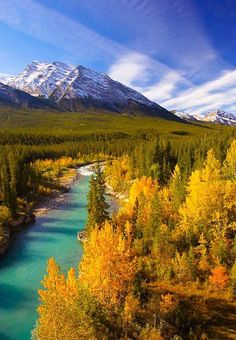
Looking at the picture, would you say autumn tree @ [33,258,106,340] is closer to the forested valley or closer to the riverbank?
the forested valley

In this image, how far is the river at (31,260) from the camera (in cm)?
4503

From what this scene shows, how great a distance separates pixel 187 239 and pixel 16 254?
3213 cm

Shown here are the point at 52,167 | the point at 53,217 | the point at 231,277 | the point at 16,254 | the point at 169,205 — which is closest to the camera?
the point at 231,277

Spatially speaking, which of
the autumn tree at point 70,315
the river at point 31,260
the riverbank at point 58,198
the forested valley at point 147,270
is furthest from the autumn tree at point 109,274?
the riverbank at point 58,198

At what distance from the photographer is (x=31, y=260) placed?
63.5 meters

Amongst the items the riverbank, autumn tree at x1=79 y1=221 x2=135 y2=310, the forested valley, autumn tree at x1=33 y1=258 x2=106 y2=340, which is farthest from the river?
autumn tree at x1=79 y1=221 x2=135 y2=310

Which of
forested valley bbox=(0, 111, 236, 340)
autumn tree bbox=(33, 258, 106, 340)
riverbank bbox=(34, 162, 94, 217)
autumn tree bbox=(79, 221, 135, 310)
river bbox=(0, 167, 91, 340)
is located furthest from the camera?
riverbank bbox=(34, 162, 94, 217)

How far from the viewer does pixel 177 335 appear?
124 ft

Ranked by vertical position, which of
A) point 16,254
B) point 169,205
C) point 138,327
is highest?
point 169,205

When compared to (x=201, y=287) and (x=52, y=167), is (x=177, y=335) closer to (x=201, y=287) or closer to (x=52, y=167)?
(x=201, y=287)

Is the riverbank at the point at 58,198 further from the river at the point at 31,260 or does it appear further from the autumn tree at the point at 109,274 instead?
the autumn tree at the point at 109,274

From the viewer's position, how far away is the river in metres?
45.0

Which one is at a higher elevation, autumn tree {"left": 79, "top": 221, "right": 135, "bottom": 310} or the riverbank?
autumn tree {"left": 79, "top": 221, "right": 135, "bottom": 310}

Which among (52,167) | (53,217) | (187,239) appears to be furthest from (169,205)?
(52,167)
